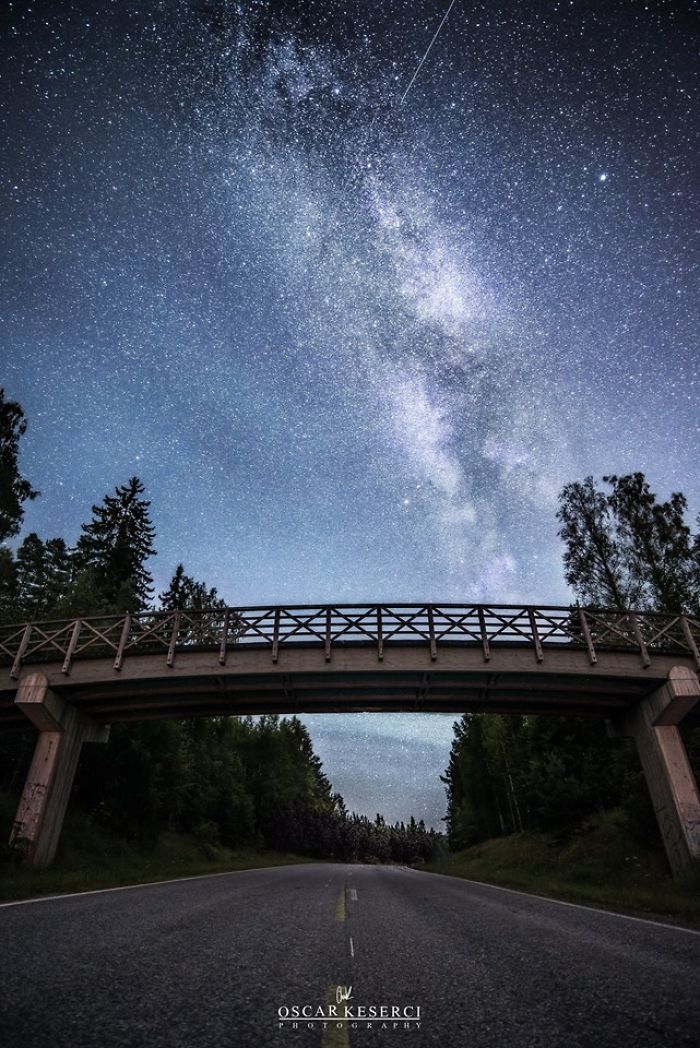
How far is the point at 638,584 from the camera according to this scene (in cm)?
2162

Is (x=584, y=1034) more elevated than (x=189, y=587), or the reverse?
(x=189, y=587)

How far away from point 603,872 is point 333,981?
1611 centimetres

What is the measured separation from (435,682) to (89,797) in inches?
722

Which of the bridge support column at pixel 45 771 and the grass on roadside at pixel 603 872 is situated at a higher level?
the bridge support column at pixel 45 771

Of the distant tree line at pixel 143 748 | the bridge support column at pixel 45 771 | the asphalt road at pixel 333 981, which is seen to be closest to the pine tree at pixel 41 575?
the distant tree line at pixel 143 748

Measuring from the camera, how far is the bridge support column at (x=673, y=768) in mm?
12797

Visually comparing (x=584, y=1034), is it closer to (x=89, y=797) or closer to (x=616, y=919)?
(x=616, y=919)

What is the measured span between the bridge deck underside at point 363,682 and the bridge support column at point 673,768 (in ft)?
1.72

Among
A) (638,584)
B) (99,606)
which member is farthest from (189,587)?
(638,584)

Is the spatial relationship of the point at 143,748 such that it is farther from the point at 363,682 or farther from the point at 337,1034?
the point at 337,1034

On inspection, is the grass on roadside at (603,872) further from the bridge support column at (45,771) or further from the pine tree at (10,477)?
the pine tree at (10,477)

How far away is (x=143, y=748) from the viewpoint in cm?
2194
